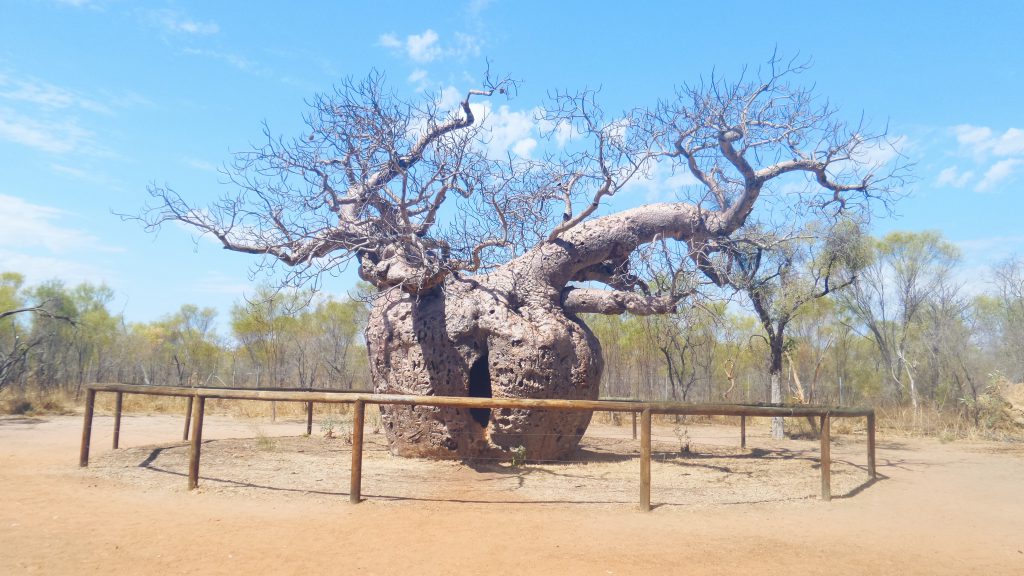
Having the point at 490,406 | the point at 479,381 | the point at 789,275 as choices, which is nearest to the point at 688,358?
the point at 789,275

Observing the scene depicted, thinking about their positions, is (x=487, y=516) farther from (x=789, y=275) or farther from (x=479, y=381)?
(x=789, y=275)

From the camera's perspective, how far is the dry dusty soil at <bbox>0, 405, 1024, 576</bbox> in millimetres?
3918

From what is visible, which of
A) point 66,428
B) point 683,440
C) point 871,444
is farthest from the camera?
point 66,428

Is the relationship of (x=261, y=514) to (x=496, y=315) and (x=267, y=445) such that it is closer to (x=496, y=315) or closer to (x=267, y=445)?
(x=496, y=315)

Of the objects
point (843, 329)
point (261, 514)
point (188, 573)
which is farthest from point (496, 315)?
point (843, 329)

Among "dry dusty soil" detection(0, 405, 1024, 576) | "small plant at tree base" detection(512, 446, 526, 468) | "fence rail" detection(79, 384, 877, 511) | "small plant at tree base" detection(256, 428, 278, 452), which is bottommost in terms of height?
"small plant at tree base" detection(256, 428, 278, 452)

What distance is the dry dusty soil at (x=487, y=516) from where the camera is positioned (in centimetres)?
392

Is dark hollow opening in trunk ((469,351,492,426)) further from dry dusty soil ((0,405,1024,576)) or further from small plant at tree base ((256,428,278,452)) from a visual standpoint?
small plant at tree base ((256,428,278,452))

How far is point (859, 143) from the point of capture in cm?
800

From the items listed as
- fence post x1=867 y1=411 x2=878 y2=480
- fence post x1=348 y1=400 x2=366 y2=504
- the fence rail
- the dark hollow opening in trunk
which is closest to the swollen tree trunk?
the dark hollow opening in trunk

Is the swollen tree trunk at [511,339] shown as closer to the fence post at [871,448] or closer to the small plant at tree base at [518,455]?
the small plant at tree base at [518,455]

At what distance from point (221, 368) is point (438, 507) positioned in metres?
30.9

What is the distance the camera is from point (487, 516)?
198 inches

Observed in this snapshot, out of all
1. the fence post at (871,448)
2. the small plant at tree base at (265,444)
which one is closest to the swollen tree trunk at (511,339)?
the small plant at tree base at (265,444)
